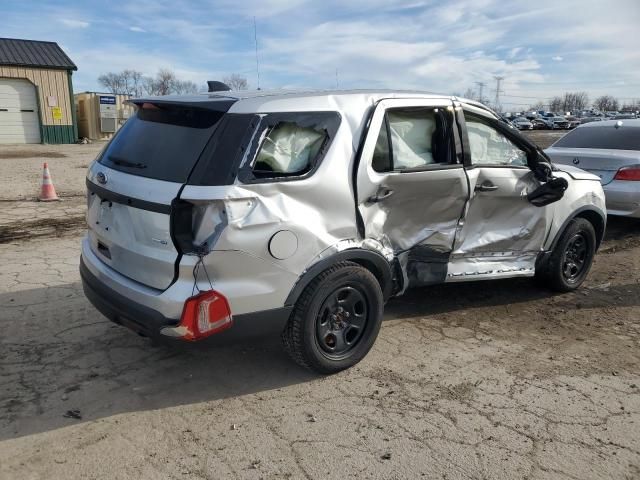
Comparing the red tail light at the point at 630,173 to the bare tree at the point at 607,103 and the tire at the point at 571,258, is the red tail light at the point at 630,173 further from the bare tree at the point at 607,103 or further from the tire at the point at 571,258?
the bare tree at the point at 607,103

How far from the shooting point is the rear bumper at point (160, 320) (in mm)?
2988

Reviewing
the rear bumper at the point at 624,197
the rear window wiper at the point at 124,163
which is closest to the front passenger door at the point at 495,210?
the rear window wiper at the point at 124,163

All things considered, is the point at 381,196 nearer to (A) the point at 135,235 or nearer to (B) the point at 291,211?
(B) the point at 291,211

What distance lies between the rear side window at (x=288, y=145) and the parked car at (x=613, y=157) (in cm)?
537

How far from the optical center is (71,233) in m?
7.23

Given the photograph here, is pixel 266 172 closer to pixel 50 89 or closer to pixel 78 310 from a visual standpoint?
pixel 78 310

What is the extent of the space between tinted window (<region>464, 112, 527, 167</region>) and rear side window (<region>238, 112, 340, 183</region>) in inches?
53.5

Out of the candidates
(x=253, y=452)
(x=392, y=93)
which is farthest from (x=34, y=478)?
(x=392, y=93)

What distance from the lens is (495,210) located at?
172 inches

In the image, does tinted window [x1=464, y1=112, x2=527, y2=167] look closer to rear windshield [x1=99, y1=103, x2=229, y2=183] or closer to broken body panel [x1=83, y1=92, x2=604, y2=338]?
broken body panel [x1=83, y1=92, x2=604, y2=338]

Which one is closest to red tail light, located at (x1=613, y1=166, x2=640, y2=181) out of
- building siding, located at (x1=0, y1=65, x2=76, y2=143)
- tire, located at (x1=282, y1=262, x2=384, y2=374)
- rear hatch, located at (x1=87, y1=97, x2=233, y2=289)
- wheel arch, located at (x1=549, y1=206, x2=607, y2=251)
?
wheel arch, located at (x1=549, y1=206, x2=607, y2=251)

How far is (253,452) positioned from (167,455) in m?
0.44

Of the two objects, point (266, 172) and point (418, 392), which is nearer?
point (266, 172)

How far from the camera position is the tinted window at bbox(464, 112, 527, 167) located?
421cm
